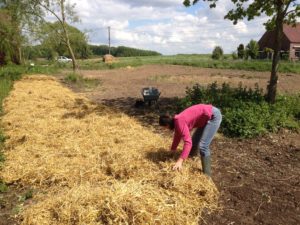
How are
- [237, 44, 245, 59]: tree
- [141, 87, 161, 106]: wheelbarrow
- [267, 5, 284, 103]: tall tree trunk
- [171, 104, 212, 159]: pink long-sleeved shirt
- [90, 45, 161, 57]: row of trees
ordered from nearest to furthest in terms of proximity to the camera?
[171, 104, 212, 159]: pink long-sleeved shirt → [267, 5, 284, 103]: tall tree trunk → [141, 87, 161, 106]: wheelbarrow → [237, 44, 245, 59]: tree → [90, 45, 161, 57]: row of trees

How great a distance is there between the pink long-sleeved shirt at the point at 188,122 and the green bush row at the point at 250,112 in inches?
117

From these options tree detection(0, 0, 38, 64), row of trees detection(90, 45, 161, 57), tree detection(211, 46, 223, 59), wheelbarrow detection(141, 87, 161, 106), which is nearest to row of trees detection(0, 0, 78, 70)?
tree detection(0, 0, 38, 64)

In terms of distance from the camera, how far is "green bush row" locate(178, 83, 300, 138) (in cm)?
808

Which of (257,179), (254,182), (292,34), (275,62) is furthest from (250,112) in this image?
(292,34)

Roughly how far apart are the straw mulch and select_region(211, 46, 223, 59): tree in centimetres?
4413

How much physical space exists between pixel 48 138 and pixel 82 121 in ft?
5.25

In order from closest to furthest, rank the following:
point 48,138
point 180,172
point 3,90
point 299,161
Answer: point 180,172
point 299,161
point 48,138
point 3,90

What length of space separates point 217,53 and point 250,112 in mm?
45116

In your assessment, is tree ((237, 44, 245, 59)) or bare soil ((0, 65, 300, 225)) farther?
tree ((237, 44, 245, 59))

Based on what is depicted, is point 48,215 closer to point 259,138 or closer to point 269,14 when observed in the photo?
point 259,138

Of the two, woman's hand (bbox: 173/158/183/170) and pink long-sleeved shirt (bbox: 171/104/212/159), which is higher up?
pink long-sleeved shirt (bbox: 171/104/212/159)

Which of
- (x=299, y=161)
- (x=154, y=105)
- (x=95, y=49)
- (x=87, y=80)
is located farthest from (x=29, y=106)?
(x=95, y=49)

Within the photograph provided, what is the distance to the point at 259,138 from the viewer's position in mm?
7793

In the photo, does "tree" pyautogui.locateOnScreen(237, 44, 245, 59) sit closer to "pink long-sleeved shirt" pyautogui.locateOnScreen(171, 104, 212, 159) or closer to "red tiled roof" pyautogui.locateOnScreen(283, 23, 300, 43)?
"red tiled roof" pyautogui.locateOnScreen(283, 23, 300, 43)
